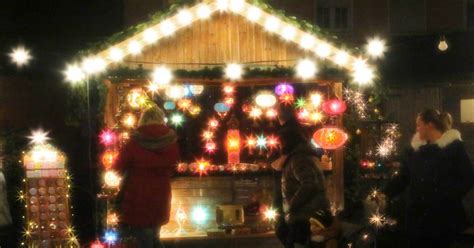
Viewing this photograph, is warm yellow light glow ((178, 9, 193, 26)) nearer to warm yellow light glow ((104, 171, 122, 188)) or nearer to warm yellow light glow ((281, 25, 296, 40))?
warm yellow light glow ((281, 25, 296, 40))

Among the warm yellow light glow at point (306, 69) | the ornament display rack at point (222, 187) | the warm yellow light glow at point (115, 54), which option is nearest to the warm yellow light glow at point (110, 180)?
the ornament display rack at point (222, 187)

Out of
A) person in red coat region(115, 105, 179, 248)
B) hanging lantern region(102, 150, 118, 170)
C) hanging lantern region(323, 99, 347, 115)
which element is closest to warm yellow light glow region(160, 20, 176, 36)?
hanging lantern region(102, 150, 118, 170)

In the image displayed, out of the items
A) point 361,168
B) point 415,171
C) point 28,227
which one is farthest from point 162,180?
point 361,168

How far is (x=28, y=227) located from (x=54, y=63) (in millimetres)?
7210

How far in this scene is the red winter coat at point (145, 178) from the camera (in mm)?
7109

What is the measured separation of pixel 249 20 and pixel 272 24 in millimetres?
361

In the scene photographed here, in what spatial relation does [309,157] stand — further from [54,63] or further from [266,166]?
[54,63]

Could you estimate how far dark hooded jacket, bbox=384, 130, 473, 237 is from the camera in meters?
6.97

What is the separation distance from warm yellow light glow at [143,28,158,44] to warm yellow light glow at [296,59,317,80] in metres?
2.15

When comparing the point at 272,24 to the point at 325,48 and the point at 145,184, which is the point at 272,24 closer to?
the point at 325,48

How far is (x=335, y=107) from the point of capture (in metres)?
10.5

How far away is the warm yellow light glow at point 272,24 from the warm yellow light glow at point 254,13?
16 centimetres

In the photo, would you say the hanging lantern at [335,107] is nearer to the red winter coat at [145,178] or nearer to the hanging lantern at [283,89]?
the hanging lantern at [283,89]

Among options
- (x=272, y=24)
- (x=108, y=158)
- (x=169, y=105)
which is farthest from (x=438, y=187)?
(x=169, y=105)
